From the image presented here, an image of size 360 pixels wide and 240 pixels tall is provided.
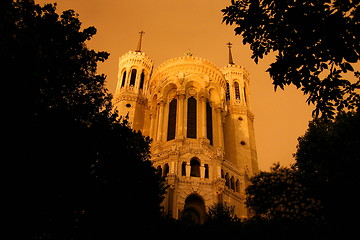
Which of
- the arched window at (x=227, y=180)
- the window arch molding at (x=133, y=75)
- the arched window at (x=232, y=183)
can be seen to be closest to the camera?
the arched window at (x=227, y=180)

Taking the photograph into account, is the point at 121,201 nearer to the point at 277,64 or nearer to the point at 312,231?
the point at 277,64

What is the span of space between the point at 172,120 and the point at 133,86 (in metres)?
12.3

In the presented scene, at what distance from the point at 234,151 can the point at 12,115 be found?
38.8 meters

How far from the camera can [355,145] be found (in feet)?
67.1

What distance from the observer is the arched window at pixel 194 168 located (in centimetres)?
3461

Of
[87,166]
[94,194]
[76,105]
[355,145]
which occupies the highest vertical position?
[355,145]

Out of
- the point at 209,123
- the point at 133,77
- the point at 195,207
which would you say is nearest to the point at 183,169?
the point at 195,207

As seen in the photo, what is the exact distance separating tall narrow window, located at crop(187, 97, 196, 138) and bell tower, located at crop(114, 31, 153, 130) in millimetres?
8859

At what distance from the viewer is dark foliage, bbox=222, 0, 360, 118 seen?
7680 millimetres

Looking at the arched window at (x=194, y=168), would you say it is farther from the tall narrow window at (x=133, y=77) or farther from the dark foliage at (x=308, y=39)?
the dark foliage at (x=308, y=39)

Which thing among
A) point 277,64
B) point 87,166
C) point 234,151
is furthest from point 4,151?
point 234,151

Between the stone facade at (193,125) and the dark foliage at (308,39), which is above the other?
the stone facade at (193,125)

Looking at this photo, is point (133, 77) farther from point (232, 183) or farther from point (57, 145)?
point (57, 145)

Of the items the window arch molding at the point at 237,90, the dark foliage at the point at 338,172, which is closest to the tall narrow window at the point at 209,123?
the window arch molding at the point at 237,90
